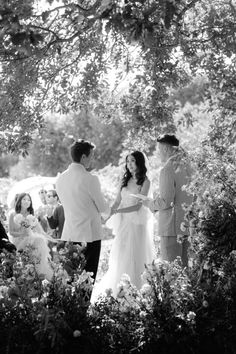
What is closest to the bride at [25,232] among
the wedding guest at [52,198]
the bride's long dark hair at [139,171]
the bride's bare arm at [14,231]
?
the bride's bare arm at [14,231]

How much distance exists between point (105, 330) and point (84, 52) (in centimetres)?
266

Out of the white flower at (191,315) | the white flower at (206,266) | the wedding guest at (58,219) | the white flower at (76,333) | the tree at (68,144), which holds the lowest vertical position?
the white flower at (76,333)

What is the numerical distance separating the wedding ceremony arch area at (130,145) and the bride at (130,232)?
0.39 ft

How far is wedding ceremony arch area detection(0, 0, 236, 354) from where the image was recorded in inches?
156

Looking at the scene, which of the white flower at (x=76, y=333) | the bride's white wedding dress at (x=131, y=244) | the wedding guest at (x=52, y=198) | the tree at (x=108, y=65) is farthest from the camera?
the wedding guest at (x=52, y=198)

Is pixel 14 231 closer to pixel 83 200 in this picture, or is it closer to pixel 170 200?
pixel 83 200

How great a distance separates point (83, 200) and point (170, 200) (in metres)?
0.88

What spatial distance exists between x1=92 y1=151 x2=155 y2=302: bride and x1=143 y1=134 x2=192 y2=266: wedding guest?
609 mm

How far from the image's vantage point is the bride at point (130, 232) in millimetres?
7344

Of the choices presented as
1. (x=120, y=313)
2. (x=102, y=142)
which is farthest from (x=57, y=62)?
(x=102, y=142)

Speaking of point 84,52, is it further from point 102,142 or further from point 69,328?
point 102,142

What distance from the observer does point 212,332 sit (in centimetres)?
400

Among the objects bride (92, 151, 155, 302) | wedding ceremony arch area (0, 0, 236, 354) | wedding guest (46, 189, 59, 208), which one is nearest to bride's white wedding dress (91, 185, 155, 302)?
bride (92, 151, 155, 302)

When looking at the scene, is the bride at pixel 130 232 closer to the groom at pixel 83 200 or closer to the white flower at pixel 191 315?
the groom at pixel 83 200
